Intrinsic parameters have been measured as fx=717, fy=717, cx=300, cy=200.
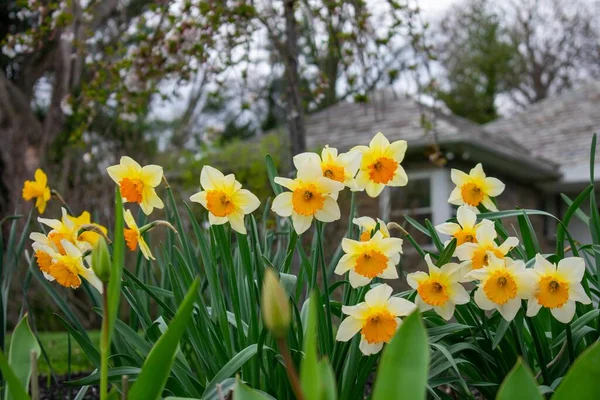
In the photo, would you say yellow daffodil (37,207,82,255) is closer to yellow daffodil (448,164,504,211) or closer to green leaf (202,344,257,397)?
green leaf (202,344,257,397)

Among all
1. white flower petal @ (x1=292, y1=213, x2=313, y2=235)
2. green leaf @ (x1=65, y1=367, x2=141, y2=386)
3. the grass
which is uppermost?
white flower petal @ (x1=292, y1=213, x2=313, y2=235)

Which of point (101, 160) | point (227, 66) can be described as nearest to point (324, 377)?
point (227, 66)

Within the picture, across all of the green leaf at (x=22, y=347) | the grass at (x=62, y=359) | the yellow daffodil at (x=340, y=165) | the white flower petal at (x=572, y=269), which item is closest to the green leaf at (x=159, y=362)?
the green leaf at (x=22, y=347)

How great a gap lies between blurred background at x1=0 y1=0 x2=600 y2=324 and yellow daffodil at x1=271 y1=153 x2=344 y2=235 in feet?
5.82

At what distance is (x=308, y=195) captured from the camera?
5.30 feet

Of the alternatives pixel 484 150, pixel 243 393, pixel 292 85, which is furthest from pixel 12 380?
pixel 484 150

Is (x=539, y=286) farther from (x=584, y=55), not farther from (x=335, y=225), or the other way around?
(x=584, y=55)

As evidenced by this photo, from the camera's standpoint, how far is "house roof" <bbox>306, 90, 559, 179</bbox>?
35.7 feet

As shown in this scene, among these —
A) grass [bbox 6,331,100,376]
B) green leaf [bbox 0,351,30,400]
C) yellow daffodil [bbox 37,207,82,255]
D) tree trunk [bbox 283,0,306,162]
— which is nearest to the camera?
green leaf [bbox 0,351,30,400]

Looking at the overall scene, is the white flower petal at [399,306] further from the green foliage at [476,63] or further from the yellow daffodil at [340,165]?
the green foliage at [476,63]

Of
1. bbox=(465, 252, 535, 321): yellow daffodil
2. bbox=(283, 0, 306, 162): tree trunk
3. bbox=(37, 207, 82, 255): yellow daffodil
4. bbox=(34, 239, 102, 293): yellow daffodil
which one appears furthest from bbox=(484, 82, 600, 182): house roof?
bbox=(34, 239, 102, 293): yellow daffodil

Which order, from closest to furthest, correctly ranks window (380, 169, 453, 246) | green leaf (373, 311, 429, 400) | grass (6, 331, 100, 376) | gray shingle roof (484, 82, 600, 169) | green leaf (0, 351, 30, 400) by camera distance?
1. green leaf (373, 311, 429, 400)
2. green leaf (0, 351, 30, 400)
3. grass (6, 331, 100, 376)
4. window (380, 169, 453, 246)
5. gray shingle roof (484, 82, 600, 169)

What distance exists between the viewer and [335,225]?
812 cm

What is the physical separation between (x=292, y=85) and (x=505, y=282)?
361cm
